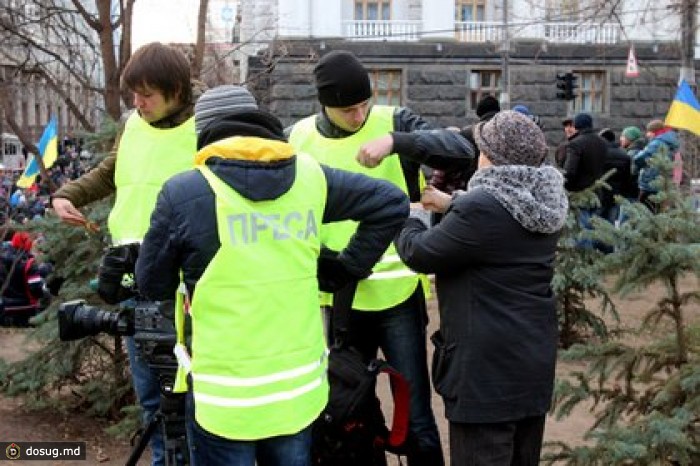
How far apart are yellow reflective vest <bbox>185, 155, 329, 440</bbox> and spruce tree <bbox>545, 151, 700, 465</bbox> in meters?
1.43

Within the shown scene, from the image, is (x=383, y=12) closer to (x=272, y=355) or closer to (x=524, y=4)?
(x=524, y=4)

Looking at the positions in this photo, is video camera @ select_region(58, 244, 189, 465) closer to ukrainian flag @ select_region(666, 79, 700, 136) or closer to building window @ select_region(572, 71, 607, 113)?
ukrainian flag @ select_region(666, 79, 700, 136)

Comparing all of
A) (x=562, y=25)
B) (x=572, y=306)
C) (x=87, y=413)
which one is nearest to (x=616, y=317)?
(x=572, y=306)

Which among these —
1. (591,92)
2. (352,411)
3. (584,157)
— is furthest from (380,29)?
(352,411)

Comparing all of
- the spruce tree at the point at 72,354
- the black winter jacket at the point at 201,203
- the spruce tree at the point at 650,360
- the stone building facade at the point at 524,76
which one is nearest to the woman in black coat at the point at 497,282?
the black winter jacket at the point at 201,203

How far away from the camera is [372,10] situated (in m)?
26.7

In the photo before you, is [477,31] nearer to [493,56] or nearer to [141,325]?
[493,56]

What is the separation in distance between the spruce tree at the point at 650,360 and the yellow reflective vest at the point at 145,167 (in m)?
1.71

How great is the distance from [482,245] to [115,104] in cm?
403

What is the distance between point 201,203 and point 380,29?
23.8 metres

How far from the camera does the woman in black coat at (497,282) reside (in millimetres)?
3100

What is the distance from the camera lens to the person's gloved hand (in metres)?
3.06

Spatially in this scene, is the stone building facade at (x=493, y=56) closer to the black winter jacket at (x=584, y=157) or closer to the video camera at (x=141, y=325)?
the black winter jacket at (x=584, y=157)

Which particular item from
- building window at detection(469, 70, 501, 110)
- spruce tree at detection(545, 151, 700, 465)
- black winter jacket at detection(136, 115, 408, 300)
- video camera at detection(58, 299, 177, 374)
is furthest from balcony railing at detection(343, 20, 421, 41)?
black winter jacket at detection(136, 115, 408, 300)
